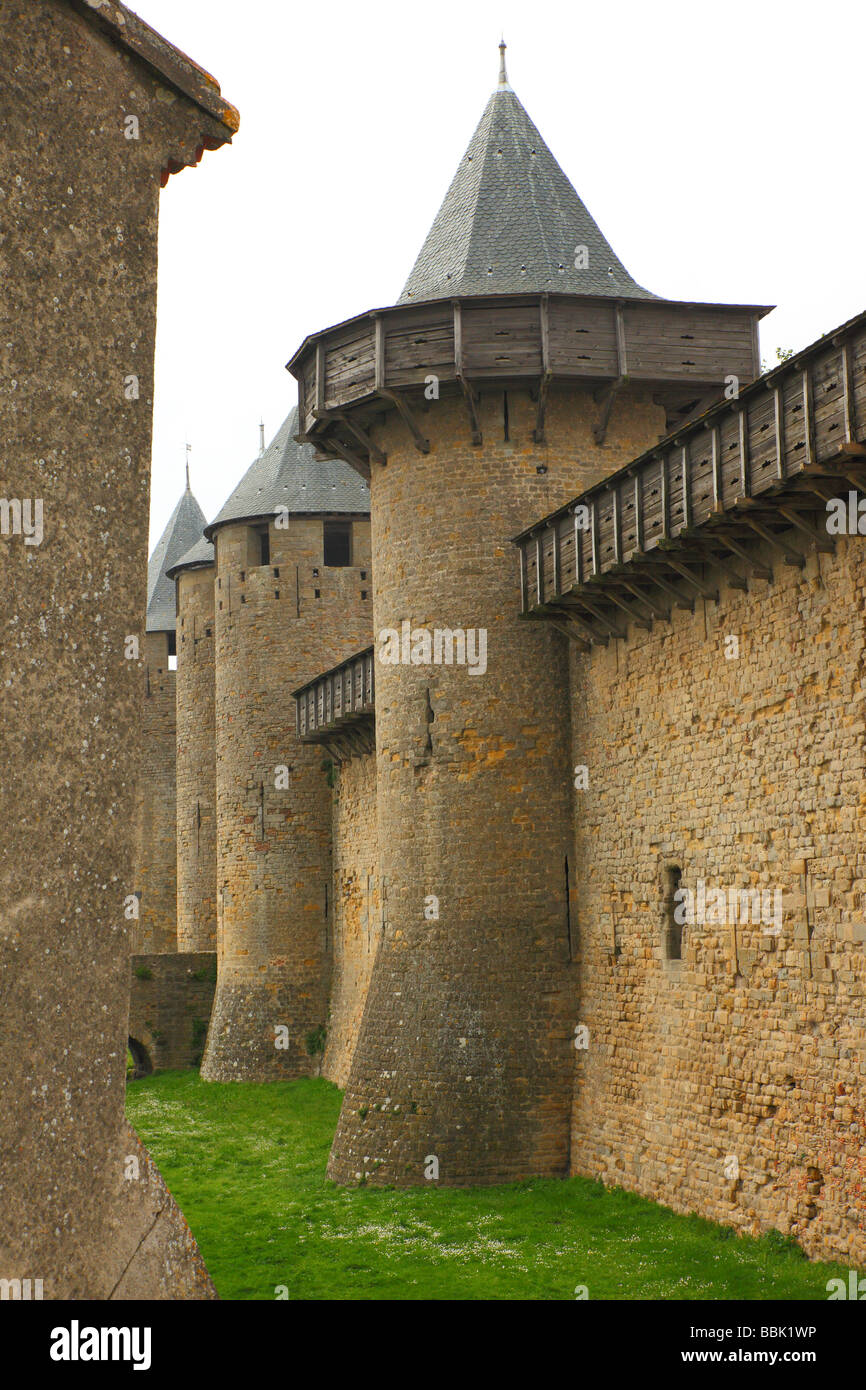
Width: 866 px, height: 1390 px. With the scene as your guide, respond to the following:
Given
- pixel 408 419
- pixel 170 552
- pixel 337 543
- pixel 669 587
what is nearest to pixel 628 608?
pixel 669 587

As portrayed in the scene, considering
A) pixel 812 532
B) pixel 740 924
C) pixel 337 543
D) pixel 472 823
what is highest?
pixel 337 543

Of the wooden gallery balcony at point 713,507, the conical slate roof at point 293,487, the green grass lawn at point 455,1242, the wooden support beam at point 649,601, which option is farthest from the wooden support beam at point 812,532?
the conical slate roof at point 293,487

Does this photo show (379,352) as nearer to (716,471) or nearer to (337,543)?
(716,471)

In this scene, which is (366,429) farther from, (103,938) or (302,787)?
(103,938)

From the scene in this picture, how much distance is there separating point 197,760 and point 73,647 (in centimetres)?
2438

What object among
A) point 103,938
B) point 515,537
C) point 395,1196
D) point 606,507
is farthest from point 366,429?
point 103,938

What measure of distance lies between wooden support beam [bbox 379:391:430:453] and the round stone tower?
1387 centimetres

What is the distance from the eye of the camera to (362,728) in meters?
21.6

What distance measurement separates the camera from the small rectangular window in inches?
1028

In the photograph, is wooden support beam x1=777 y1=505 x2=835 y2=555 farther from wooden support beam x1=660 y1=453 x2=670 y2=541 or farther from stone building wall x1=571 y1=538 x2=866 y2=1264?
wooden support beam x1=660 y1=453 x2=670 y2=541

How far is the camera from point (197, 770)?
29203mm

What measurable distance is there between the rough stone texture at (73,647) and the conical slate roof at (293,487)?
2014 cm

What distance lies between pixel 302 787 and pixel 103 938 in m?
19.6

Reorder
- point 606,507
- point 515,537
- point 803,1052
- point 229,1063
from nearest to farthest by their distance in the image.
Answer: point 803,1052, point 606,507, point 515,537, point 229,1063
